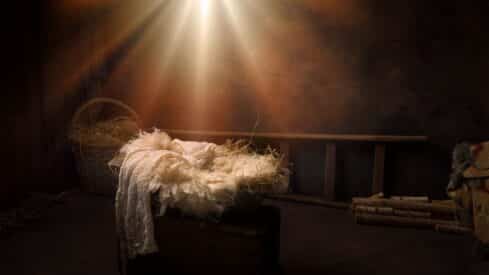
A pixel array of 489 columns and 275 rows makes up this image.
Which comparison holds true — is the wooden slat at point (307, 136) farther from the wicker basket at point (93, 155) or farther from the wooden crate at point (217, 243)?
the wooden crate at point (217, 243)

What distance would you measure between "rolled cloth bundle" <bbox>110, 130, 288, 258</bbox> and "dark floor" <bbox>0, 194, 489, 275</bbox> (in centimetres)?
53

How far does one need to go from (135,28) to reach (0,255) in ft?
8.74

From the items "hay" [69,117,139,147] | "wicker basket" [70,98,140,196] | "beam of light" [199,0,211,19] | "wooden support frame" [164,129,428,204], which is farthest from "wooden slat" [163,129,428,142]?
"beam of light" [199,0,211,19]

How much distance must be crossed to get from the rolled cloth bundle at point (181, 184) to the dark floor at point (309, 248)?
0.53m

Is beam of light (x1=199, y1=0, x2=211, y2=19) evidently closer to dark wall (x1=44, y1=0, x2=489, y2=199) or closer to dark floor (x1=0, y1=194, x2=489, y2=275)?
dark wall (x1=44, y1=0, x2=489, y2=199)

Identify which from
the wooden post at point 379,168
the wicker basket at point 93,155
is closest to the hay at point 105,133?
the wicker basket at point 93,155

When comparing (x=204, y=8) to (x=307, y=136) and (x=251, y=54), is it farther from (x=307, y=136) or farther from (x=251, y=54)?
(x=307, y=136)

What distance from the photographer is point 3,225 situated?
247 centimetres

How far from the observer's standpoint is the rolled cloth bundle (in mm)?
1366

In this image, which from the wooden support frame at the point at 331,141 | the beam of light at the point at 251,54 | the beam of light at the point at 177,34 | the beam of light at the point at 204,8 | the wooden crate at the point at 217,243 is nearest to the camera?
the wooden crate at the point at 217,243

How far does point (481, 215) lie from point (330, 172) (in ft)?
4.25

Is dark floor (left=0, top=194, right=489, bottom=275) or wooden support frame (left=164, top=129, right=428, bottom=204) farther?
wooden support frame (left=164, top=129, right=428, bottom=204)

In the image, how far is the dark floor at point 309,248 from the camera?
1905 millimetres

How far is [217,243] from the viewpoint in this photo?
1.42 m
